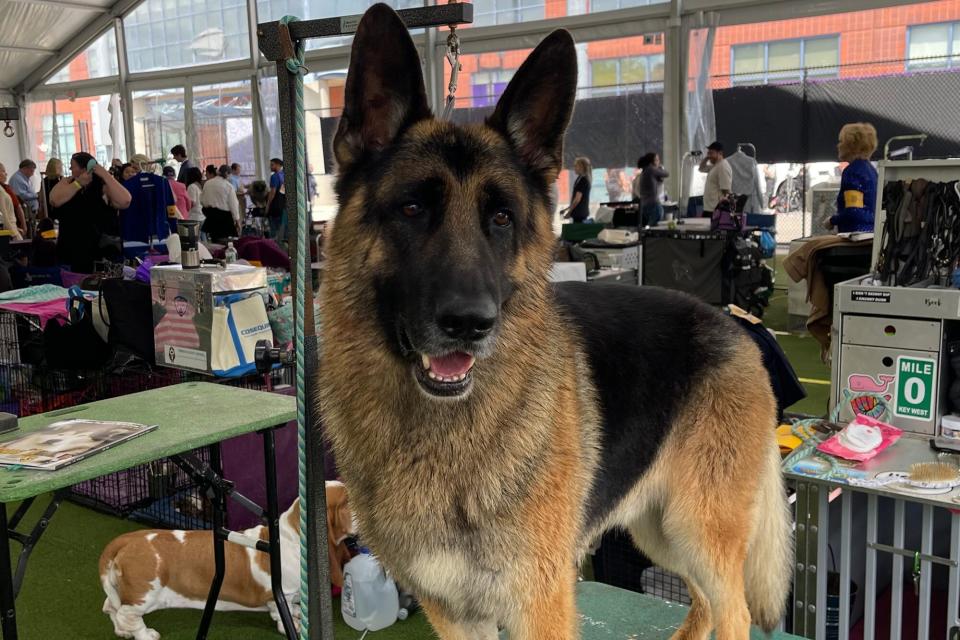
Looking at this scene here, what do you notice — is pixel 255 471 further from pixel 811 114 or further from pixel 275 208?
pixel 811 114

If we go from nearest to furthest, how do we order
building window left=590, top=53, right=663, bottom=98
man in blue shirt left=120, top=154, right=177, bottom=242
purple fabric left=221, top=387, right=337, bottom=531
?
purple fabric left=221, top=387, right=337, bottom=531, man in blue shirt left=120, top=154, right=177, bottom=242, building window left=590, top=53, right=663, bottom=98

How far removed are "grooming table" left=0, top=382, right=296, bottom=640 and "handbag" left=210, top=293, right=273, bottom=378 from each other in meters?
1.01

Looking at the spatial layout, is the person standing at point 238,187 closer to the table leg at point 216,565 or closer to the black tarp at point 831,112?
the black tarp at point 831,112

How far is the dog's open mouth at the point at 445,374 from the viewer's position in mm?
1328

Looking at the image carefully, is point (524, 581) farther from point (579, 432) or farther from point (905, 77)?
point (905, 77)

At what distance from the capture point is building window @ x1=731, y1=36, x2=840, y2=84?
11.6 meters

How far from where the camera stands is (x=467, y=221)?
1.33 metres

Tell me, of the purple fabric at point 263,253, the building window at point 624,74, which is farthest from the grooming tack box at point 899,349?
the building window at point 624,74

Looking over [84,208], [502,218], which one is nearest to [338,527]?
[502,218]

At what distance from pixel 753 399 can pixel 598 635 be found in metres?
0.85

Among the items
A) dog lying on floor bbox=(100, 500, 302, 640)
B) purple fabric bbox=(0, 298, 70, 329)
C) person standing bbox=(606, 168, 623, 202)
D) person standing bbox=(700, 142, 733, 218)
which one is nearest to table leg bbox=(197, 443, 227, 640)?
dog lying on floor bbox=(100, 500, 302, 640)

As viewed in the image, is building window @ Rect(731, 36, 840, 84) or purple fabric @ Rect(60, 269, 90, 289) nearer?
purple fabric @ Rect(60, 269, 90, 289)

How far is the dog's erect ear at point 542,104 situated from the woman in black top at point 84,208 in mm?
6175

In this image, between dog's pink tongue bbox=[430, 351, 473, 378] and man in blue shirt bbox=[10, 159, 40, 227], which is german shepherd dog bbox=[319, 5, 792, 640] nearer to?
dog's pink tongue bbox=[430, 351, 473, 378]
